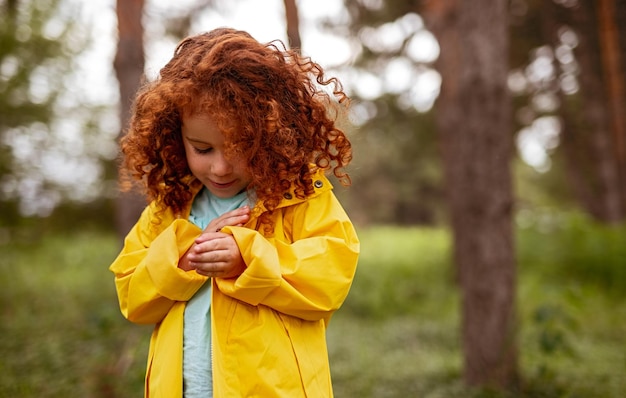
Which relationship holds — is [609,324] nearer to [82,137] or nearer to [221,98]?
[221,98]

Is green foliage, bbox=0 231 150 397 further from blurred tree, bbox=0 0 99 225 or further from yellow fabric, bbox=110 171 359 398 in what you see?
yellow fabric, bbox=110 171 359 398

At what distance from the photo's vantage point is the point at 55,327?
5.64m

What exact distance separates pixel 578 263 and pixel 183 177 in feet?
24.4

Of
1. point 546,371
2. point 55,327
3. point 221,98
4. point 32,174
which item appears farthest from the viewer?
point 32,174

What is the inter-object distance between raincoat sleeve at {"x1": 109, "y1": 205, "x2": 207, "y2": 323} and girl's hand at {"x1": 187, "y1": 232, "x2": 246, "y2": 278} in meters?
0.08

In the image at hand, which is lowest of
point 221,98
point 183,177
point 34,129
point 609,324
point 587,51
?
point 609,324

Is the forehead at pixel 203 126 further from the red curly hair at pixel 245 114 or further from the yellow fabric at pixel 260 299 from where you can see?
the yellow fabric at pixel 260 299

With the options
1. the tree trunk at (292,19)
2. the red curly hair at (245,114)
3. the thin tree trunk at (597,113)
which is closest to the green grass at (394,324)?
the thin tree trunk at (597,113)

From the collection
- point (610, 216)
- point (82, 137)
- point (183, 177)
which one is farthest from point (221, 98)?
point (610, 216)

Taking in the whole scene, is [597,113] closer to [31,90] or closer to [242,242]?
[31,90]

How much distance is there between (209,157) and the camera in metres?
1.80

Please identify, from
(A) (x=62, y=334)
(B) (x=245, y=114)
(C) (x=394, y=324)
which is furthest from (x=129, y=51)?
(B) (x=245, y=114)

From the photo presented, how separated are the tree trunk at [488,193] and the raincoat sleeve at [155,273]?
8.13 feet

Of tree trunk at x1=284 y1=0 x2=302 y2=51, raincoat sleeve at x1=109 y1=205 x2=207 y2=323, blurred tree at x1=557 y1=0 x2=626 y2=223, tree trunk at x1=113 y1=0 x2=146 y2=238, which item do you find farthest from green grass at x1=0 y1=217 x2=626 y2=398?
tree trunk at x1=284 y1=0 x2=302 y2=51
